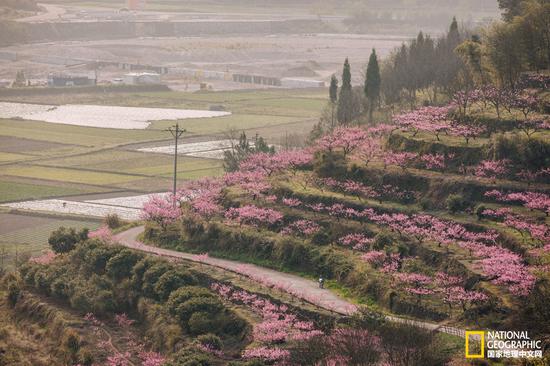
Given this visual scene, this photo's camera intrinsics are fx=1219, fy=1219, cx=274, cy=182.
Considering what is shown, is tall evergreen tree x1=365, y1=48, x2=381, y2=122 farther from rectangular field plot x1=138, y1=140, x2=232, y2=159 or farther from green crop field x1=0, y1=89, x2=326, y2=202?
rectangular field plot x1=138, y1=140, x2=232, y2=159

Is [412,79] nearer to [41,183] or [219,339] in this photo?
[41,183]

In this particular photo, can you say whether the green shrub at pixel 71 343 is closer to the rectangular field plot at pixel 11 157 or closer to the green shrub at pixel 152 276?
the green shrub at pixel 152 276

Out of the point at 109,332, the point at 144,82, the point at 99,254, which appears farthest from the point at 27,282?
the point at 144,82

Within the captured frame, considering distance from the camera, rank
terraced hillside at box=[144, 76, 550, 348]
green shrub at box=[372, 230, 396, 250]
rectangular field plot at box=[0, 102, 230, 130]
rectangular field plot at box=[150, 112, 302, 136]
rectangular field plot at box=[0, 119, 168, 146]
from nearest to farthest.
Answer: terraced hillside at box=[144, 76, 550, 348]
green shrub at box=[372, 230, 396, 250]
rectangular field plot at box=[0, 119, 168, 146]
rectangular field plot at box=[150, 112, 302, 136]
rectangular field plot at box=[0, 102, 230, 130]

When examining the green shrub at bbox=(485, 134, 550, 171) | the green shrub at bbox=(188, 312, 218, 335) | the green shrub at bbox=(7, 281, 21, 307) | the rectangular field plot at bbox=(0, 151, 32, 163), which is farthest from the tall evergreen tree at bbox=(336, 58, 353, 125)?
the green shrub at bbox=(188, 312, 218, 335)

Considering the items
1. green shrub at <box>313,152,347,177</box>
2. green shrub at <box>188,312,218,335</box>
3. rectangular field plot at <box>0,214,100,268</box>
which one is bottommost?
rectangular field plot at <box>0,214,100,268</box>

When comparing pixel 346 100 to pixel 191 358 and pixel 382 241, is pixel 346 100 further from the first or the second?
pixel 191 358
